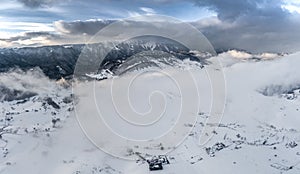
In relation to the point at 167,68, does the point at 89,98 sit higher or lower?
lower

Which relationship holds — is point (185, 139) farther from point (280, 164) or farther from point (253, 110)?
point (253, 110)

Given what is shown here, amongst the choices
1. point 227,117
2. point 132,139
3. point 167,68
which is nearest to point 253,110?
point 227,117

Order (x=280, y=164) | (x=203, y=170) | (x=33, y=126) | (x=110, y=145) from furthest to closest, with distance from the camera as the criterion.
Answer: (x=33, y=126), (x=110, y=145), (x=280, y=164), (x=203, y=170)

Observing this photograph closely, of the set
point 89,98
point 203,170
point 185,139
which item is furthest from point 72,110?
point 203,170

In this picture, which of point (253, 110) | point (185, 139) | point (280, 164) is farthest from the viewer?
point (253, 110)

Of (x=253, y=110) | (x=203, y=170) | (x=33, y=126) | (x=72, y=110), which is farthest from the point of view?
(x=253, y=110)

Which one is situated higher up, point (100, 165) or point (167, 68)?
point (167, 68)

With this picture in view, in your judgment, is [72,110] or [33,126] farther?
[72,110]

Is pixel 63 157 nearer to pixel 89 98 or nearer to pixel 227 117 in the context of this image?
pixel 89 98

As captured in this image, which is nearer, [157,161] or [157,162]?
[157,162]
